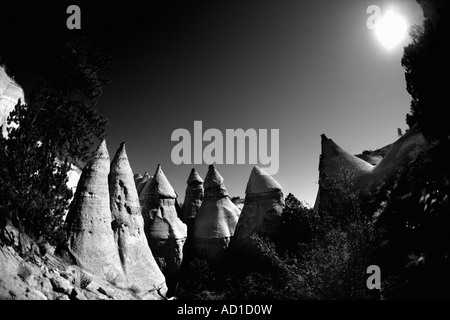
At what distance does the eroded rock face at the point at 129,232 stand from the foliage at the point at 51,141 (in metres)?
4.01

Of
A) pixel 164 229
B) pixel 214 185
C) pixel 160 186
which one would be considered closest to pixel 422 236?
pixel 164 229

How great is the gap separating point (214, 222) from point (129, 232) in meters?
7.66

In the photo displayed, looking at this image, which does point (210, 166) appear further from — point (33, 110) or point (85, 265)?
point (33, 110)

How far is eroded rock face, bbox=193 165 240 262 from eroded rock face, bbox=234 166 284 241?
3.84ft

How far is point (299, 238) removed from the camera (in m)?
14.8

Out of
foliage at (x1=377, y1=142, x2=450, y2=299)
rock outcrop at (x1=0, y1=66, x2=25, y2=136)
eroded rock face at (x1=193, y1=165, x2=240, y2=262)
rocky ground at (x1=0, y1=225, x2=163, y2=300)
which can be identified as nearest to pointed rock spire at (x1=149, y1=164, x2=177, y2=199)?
eroded rock face at (x1=193, y1=165, x2=240, y2=262)

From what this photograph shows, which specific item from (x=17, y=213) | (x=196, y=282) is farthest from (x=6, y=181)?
(x=196, y=282)

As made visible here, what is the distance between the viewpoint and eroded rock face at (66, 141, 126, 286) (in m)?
9.03

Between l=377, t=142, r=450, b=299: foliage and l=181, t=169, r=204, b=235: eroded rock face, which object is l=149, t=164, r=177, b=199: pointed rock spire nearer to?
l=181, t=169, r=204, b=235: eroded rock face

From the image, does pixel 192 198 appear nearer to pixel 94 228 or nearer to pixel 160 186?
pixel 160 186

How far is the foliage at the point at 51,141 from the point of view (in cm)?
631

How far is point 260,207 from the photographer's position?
17500 mm

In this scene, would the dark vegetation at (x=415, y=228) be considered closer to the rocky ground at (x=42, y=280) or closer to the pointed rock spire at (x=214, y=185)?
the rocky ground at (x=42, y=280)

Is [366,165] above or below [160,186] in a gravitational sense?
above
